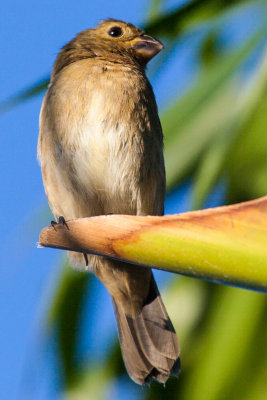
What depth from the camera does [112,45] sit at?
2.95 meters

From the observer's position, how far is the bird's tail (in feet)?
7.54

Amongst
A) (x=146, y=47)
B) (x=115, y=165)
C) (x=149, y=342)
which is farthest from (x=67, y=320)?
(x=146, y=47)

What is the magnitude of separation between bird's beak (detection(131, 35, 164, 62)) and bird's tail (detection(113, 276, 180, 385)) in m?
1.02

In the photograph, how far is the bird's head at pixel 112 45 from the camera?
2.87 metres

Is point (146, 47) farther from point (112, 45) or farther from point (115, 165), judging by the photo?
point (115, 165)

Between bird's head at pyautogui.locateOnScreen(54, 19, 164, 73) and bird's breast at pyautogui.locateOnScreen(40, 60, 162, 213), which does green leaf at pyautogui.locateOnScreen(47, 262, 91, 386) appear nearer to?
bird's breast at pyautogui.locateOnScreen(40, 60, 162, 213)

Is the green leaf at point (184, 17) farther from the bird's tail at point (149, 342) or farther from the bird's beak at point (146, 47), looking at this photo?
the bird's tail at point (149, 342)

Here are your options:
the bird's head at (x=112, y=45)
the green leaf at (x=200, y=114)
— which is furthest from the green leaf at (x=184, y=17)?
the bird's head at (x=112, y=45)

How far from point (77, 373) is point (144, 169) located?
910 millimetres

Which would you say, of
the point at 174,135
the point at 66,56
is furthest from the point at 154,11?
the point at 66,56

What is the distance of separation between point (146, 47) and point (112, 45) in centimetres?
17

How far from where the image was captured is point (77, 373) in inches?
81.2

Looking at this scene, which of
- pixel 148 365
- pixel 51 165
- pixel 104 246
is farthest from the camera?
pixel 51 165

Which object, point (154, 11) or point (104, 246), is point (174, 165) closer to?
point (154, 11)
